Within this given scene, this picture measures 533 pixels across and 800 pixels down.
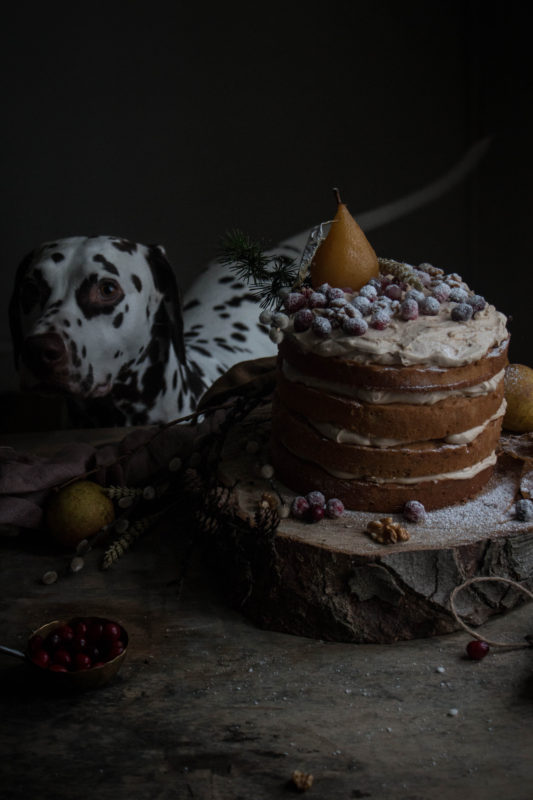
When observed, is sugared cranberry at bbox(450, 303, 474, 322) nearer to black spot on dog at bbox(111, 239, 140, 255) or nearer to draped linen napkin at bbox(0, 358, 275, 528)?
draped linen napkin at bbox(0, 358, 275, 528)

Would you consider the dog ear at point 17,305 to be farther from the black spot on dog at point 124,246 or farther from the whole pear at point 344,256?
the whole pear at point 344,256

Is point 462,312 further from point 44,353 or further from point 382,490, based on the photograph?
point 44,353

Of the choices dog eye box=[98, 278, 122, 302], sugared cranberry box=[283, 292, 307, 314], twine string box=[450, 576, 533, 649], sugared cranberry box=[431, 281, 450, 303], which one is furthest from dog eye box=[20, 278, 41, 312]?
twine string box=[450, 576, 533, 649]

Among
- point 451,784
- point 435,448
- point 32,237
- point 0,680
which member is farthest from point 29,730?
point 32,237

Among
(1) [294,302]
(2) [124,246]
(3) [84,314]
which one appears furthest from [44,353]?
(1) [294,302]

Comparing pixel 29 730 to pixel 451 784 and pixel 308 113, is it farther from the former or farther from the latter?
pixel 308 113

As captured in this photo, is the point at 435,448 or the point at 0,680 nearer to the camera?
the point at 0,680
